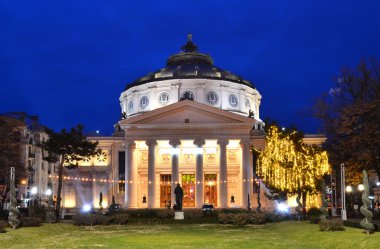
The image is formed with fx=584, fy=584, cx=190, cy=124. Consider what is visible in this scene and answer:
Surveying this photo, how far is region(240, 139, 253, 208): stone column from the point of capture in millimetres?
76125

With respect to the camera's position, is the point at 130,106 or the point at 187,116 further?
the point at 130,106

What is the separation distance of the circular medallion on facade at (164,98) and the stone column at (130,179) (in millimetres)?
17330

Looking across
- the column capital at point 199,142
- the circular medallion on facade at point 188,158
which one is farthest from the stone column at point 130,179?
the column capital at point 199,142

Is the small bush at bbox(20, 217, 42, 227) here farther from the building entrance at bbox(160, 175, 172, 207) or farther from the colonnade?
the building entrance at bbox(160, 175, 172, 207)

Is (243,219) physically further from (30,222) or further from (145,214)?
(30,222)

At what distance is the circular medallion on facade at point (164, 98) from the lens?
309ft

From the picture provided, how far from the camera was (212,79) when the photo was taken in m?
94.4

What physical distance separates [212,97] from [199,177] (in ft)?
69.9

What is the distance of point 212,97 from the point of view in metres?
94.2

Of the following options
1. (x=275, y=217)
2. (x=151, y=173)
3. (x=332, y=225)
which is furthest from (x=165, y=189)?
(x=332, y=225)

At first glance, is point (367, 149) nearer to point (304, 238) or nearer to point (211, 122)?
point (304, 238)

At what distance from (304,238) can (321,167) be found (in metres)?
20.0

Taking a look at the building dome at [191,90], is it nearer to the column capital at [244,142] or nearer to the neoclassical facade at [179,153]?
the neoclassical facade at [179,153]

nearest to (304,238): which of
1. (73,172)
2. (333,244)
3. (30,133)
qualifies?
(333,244)
